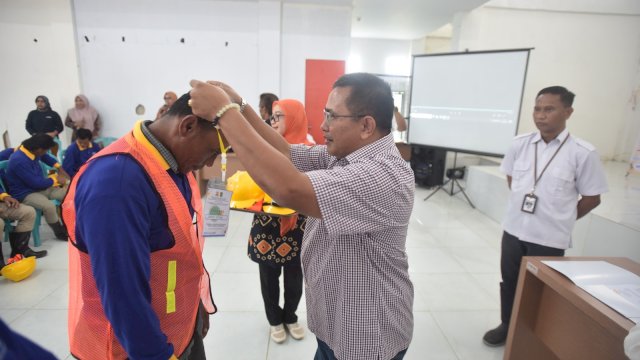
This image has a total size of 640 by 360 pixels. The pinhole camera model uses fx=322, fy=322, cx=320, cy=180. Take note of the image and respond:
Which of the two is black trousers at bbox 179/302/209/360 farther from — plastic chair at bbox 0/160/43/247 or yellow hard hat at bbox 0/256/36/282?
plastic chair at bbox 0/160/43/247

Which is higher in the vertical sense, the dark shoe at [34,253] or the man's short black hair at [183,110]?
the man's short black hair at [183,110]

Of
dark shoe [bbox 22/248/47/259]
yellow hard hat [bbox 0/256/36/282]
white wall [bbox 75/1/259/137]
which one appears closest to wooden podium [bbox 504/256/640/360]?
yellow hard hat [bbox 0/256/36/282]

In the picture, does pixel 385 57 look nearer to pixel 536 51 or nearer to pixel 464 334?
pixel 536 51

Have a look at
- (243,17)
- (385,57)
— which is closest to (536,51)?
(385,57)

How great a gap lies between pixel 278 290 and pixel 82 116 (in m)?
5.65

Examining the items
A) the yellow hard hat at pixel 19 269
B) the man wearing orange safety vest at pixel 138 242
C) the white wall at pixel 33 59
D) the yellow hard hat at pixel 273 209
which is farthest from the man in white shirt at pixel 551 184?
the white wall at pixel 33 59

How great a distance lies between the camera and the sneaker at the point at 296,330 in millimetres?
2148

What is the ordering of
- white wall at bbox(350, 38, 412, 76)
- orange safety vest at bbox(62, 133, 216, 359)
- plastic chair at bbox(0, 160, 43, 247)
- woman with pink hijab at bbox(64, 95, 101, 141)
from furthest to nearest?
white wall at bbox(350, 38, 412, 76), woman with pink hijab at bbox(64, 95, 101, 141), plastic chair at bbox(0, 160, 43, 247), orange safety vest at bbox(62, 133, 216, 359)

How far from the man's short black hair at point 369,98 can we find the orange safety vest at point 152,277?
567 millimetres

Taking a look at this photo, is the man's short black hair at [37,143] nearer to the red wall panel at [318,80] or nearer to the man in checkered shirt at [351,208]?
the man in checkered shirt at [351,208]

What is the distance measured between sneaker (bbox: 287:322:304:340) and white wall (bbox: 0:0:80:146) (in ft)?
20.4

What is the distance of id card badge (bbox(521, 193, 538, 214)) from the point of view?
1995 mm

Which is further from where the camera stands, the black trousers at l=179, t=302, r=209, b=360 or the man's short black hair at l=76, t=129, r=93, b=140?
the man's short black hair at l=76, t=129, r=93, b=140

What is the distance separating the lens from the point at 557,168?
6.39ft
